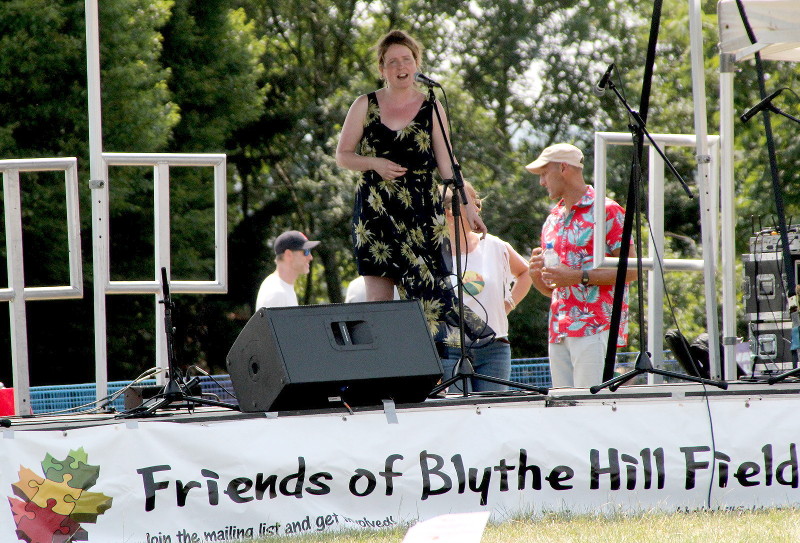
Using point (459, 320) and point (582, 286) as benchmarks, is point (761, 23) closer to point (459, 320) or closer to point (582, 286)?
point (582, 286)

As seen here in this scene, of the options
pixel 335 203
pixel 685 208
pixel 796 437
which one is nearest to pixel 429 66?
pixel 335 203

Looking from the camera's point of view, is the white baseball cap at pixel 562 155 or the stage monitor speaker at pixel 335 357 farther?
the white baseball cap at pixel 562 155

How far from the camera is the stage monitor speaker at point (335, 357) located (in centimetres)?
412

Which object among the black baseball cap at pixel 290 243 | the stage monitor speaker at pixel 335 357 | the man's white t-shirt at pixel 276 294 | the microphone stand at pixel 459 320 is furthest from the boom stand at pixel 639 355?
the black baseball cap at pixel 290 243

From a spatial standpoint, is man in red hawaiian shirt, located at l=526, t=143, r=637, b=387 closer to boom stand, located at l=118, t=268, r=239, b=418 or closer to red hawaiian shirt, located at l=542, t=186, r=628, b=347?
red hawaiian shirt, located at l=542, t=186, r=628, b=347

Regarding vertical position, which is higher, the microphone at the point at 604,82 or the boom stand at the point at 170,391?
the microphone at the point at 604,82

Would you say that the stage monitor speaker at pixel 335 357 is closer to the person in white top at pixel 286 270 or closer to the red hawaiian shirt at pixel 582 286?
the red hawaiian shirt at pixel 582 286

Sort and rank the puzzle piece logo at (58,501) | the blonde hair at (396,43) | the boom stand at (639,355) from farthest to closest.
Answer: the blonde hair at (396,43) < the boom stand at (639,355) < the puzzle piece logo at (58,501)

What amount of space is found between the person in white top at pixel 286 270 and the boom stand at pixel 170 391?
2.58m

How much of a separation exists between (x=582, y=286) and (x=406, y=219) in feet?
3.44

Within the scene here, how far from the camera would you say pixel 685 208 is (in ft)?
63.8

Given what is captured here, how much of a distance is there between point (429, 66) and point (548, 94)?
2392 mm

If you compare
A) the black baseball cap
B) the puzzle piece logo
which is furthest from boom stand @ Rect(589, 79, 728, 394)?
the black baseball cap

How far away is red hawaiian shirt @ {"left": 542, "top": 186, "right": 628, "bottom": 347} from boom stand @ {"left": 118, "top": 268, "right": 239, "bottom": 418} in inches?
72.9
